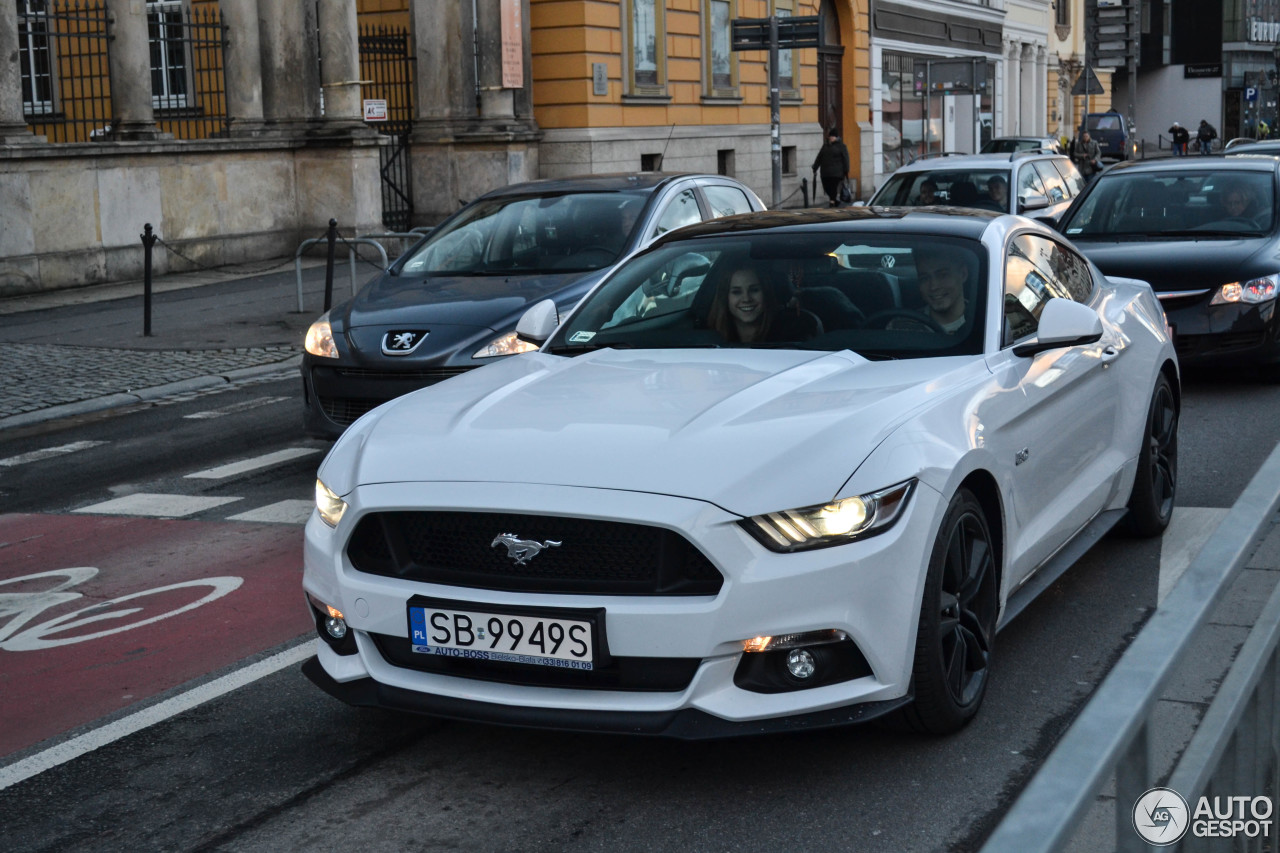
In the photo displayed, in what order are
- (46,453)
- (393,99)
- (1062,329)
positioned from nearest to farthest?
(1062,329)
(46,453)
(393,99)

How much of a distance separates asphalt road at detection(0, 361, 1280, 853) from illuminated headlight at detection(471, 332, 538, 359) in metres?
3.23

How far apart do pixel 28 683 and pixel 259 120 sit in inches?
756

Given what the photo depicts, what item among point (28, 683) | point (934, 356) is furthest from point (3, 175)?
point (934, 356)

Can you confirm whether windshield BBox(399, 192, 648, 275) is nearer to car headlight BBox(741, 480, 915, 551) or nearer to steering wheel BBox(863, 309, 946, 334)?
steering wheel BBox(863, 309, 946, 334)

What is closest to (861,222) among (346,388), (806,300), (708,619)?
(806,300)

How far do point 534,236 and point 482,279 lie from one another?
660 millimetres

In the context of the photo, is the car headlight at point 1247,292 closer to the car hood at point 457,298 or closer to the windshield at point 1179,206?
the windshield at point 1179,206

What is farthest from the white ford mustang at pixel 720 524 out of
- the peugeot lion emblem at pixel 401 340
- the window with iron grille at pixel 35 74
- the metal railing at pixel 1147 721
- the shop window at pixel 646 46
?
the shop window at pixel 646 46

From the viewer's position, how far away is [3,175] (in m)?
18.5

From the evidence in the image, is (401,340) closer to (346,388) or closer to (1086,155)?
(346,388)

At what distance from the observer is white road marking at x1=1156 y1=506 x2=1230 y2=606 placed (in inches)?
243

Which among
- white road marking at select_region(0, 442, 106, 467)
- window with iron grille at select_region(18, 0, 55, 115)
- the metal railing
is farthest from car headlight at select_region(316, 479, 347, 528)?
window with iron grille at select_region(18, 0, 55, 115)

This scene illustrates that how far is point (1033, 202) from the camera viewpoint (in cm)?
1462

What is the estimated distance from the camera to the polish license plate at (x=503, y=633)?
13.0 feet
